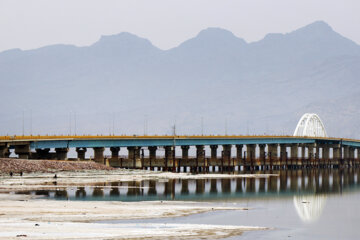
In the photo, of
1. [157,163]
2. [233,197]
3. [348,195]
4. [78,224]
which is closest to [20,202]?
[78,224]

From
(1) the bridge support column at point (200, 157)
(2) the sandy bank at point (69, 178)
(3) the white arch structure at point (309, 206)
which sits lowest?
(3) the white arch structure at point (309, 206)

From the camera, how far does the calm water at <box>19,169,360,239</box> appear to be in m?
60.6

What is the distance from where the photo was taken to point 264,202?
84.9m

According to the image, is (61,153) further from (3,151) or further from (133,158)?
(133,158)

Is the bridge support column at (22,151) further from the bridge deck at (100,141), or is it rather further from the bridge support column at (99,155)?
the bridge support column at (99,155)

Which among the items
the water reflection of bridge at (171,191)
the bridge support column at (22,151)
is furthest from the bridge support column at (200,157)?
the water reflection of bridge at (171,191)

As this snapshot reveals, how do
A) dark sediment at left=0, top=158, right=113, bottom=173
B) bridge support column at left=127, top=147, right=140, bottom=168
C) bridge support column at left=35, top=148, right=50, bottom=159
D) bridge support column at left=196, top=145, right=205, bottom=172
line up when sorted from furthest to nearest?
bridge support column at left=196, top=145, right=205, bottom=172 → bridge support column at left=127, top=147, right=140, bottom=168 → bridge support column at left=35, top=148, right=50, bottom=159 → dark sediment at left=0, top=158, right=113, bottom=173

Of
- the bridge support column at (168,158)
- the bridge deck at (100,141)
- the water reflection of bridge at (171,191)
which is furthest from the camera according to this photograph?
the bridge support column at (168,158)

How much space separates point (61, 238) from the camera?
48.5 metres

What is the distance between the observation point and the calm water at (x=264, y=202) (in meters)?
60.6

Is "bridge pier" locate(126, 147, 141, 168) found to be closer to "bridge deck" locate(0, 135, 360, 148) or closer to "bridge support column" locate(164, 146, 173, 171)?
"bridge deck" locate(0, 135, 360, 148)

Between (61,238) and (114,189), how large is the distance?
153 feet

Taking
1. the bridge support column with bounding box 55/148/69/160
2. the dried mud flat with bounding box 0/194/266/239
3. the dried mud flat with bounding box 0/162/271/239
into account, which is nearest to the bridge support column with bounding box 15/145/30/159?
the bridge support column with bounding box 55/148/69/160

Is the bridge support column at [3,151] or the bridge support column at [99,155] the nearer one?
the bridge support column at [3,151]
